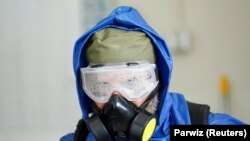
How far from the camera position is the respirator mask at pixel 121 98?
113 cm

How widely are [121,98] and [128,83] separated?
6cm

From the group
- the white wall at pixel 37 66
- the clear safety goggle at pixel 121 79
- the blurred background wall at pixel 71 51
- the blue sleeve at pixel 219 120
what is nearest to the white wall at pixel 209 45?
the blurred background wall at pixel 71 51

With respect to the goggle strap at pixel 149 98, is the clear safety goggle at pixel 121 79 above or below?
above

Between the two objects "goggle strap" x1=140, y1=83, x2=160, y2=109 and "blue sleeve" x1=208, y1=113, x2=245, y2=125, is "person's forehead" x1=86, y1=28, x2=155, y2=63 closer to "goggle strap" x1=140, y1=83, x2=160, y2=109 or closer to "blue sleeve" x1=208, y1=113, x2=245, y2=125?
"goggle strap" x1=140, y1=83, x2=160, y2=109

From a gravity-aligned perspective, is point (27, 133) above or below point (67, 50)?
below

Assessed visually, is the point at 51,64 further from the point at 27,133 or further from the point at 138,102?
the point at 138,102

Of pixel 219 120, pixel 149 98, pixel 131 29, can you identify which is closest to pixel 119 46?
pixel 131 29

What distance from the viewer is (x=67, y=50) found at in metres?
1.97

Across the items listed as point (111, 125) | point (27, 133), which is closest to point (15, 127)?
point (27, 133)

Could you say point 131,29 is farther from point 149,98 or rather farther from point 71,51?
point 71,51

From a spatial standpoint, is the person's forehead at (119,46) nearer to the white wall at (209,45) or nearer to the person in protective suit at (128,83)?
the person in protective suit at (128,83)

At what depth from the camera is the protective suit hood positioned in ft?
3.90

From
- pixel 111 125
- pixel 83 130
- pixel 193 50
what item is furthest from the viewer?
pixel 193 50

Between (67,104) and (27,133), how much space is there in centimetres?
29
